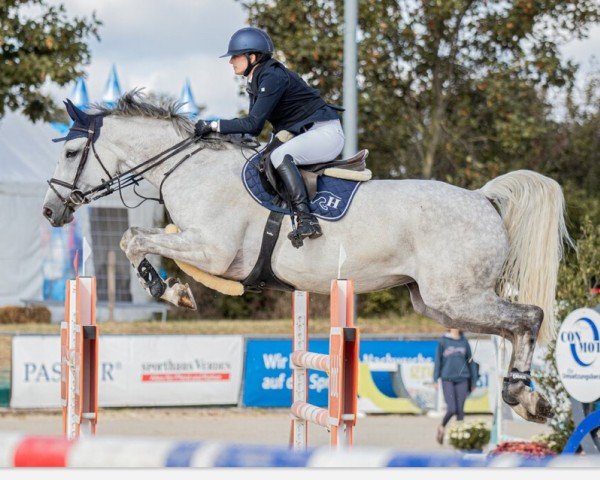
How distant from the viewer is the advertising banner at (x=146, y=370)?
14.0m

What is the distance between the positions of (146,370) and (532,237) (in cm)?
907

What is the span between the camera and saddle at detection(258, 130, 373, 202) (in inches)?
230

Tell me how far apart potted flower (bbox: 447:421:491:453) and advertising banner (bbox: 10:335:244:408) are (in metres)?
4.15

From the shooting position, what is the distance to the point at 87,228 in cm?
2108

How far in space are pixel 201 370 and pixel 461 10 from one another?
9086 mm

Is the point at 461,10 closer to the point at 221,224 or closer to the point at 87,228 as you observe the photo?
the point at 87,228

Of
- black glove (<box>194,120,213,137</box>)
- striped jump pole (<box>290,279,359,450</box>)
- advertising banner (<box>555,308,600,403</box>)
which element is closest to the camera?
striped jump pole (<box>290,279,359,450</box>)

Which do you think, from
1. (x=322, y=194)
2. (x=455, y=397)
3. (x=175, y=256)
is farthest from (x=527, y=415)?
(x=455, y=397)

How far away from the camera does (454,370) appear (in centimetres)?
1284

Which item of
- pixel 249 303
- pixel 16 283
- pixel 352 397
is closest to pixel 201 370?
pixel 16 283

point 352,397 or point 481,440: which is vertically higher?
point 352,397

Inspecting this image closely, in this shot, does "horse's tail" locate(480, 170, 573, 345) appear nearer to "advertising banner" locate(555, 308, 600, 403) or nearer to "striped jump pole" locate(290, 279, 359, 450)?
"striped jump pole" locate(290, 279, 359, 450)

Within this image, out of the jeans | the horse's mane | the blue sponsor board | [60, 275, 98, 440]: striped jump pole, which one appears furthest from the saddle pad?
the blue sponsor board

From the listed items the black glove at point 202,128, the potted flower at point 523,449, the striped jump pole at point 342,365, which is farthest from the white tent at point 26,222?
the striped jump pole at point 342,365
